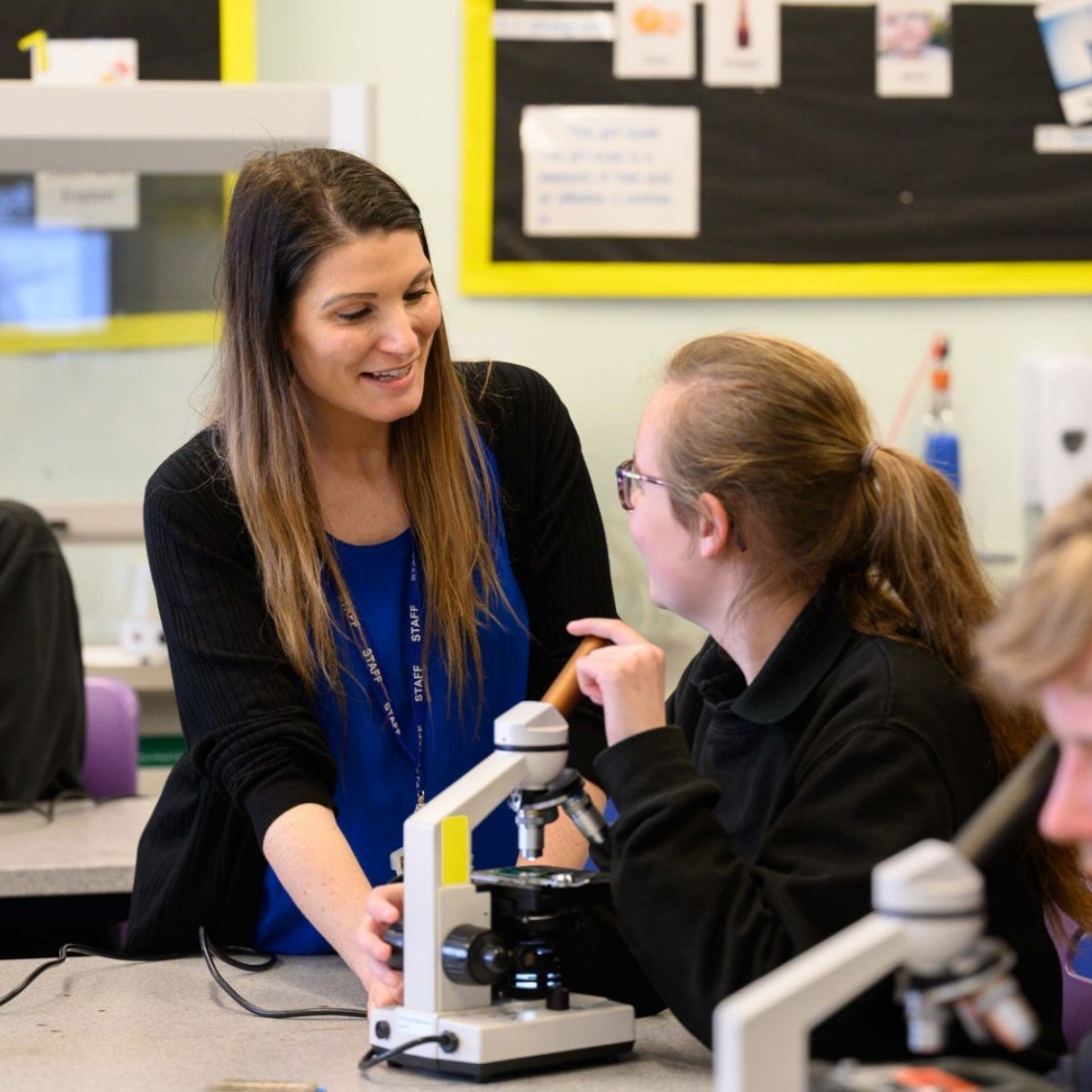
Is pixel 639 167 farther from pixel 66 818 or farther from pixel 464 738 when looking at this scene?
pixel 464 738

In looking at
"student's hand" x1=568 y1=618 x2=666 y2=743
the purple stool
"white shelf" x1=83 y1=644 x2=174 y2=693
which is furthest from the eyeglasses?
"white shelf" x1=83 y1=644 x2=174 y2=693

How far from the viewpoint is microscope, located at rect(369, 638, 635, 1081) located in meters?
1.15

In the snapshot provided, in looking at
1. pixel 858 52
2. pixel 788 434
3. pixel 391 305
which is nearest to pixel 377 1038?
pixel 788 434

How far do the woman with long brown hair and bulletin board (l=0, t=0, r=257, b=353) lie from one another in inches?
59.6

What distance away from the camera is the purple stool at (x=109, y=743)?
2832 mm

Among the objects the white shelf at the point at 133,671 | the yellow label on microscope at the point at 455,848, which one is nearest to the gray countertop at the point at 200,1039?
the yellow label on microscope at the point at 455,848

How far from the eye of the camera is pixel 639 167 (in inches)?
129

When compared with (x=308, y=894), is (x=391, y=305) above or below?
above

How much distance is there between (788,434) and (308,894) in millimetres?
549

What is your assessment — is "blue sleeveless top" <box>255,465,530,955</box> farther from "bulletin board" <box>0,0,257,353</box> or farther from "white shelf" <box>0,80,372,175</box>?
"bulletin board" <box>0,0,257,353</box>

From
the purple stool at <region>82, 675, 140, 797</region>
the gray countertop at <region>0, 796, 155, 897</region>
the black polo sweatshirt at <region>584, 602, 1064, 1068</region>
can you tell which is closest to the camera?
the black polo sweatshirt at <region>584, 602, 1064, 1068</region>

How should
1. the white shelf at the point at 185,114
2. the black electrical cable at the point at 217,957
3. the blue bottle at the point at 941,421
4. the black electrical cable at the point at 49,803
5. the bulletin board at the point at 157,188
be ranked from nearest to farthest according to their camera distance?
the black electrical cable at the point at 217,957
the white shelf at the point at 185,114
the black electrical cable at the point at 49,803
the bulletin board at the point at 157,188
the blue bottle at the point at 941,421

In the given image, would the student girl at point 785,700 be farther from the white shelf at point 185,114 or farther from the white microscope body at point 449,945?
the white shelf at point 185,114

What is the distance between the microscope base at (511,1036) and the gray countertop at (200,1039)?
0.01 m
